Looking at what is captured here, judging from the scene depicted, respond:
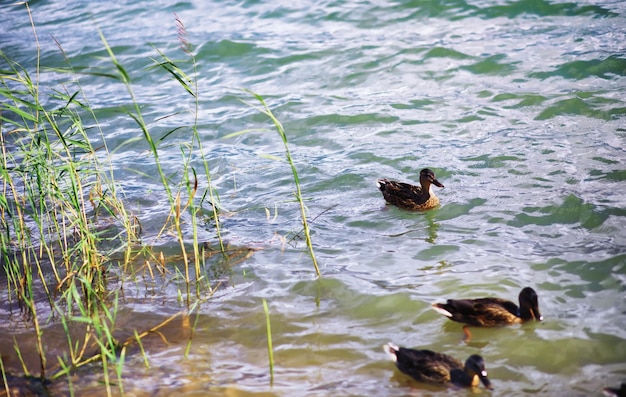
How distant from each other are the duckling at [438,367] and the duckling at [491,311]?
1.66 feet

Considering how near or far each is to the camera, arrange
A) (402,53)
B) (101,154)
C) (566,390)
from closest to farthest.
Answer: (566,390)
(101,154)
(402,53)

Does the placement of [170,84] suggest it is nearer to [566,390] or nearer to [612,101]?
[612,101]

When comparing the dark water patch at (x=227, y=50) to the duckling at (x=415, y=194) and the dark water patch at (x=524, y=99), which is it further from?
the duckling at (x=415, y=194)

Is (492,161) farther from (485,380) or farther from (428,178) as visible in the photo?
(485,380)

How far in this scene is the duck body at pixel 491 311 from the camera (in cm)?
520

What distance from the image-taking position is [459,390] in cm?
454

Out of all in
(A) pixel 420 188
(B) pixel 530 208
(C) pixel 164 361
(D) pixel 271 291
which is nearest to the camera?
(C) pixel 164 361

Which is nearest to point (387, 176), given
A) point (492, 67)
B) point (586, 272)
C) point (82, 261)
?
point (586, 272)

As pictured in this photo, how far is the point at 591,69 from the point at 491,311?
6267mm

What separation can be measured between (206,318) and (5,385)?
1.62 metres

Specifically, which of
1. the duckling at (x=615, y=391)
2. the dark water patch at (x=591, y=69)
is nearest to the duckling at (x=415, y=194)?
the duckling at (x=615, y=391)

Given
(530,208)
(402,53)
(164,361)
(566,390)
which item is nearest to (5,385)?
(164,361)

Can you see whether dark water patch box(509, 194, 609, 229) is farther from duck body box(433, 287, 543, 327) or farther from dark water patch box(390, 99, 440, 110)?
dark water patch box(390, 99, 440, 110)

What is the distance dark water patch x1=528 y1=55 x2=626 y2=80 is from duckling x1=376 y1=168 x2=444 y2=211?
12.0 ft
